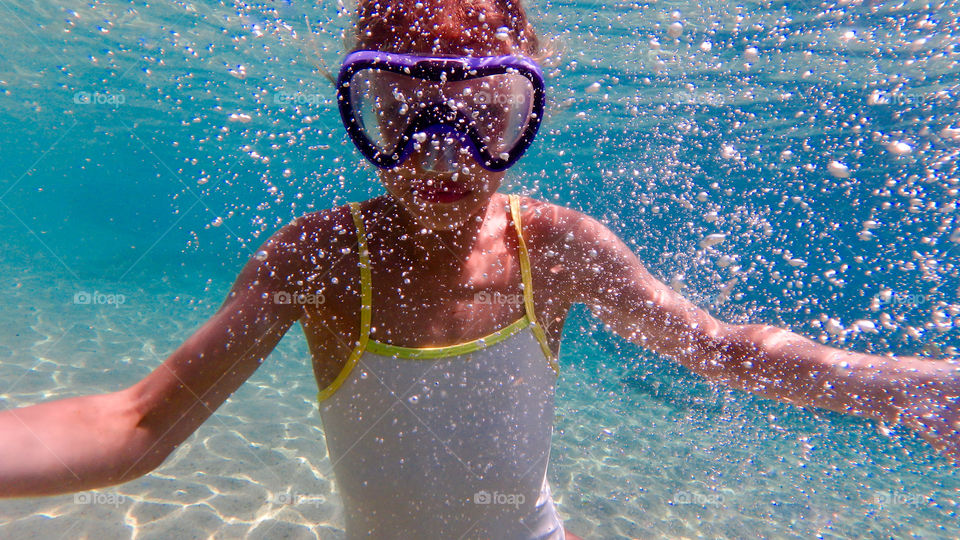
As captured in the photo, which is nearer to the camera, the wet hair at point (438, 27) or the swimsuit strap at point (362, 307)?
the wet hair at point (438, 27)

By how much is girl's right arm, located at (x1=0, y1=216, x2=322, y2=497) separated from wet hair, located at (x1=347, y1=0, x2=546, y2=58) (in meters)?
0.77

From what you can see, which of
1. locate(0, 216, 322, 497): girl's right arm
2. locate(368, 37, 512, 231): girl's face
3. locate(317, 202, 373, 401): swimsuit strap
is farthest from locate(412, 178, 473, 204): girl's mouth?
locate(0, 216, 322, 497): girl's right arm

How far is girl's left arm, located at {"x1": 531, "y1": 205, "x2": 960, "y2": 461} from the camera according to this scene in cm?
158

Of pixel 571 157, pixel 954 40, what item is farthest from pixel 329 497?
pixel 571 157

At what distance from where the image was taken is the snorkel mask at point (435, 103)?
1707mm

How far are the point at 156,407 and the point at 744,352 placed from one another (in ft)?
6.68

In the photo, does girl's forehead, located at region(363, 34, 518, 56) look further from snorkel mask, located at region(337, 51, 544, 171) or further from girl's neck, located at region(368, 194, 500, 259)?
girl's neck, located at region(368, 194, 500, 259)

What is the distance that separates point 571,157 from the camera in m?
27.4

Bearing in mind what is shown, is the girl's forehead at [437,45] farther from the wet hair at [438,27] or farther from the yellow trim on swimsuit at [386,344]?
the yellow trim on swimsuit at [386,344]

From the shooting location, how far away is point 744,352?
1.85 meters

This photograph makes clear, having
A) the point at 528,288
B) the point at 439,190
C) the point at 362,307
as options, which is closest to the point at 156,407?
the point at 362,307

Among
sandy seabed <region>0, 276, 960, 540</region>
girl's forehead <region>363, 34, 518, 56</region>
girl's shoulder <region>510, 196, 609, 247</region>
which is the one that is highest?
girl's forehead <region>363, 34, 518, 56</region>

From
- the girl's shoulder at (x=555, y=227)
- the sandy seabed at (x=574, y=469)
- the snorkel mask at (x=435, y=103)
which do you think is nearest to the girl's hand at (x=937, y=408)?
the girl's shoulder at (x=555, y=227)

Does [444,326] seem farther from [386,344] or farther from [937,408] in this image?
[937,408]
